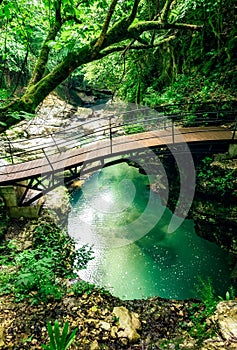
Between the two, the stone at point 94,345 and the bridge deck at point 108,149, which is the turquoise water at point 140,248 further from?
the bridge deck at point 108,149

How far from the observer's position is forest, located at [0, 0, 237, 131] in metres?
3.76

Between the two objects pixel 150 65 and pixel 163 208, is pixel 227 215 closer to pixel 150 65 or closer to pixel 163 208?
pixel 163 208

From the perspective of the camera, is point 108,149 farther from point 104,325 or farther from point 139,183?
point 139,183

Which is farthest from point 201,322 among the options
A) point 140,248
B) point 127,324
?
point 140,248

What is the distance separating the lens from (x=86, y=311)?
4801 mm

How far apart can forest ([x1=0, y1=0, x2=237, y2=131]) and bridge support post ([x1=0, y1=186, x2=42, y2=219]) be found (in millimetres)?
3001

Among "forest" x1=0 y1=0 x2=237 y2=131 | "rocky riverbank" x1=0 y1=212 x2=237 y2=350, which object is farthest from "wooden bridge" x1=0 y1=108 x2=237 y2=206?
"rocky riverbank" x1=0 y1=212 x2=237 y2=350

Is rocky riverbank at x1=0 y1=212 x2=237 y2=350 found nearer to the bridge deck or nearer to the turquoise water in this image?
the turquoise water

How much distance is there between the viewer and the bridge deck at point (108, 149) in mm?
7727

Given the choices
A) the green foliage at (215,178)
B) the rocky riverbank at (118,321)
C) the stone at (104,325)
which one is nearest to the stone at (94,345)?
the rocky riverbank at (118,321)

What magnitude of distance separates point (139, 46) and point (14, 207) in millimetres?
6569

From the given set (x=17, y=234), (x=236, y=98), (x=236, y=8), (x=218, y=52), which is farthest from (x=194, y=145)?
(x=17, y=234)

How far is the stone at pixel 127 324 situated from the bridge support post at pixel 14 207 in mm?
4847

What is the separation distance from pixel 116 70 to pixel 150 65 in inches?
70.9
